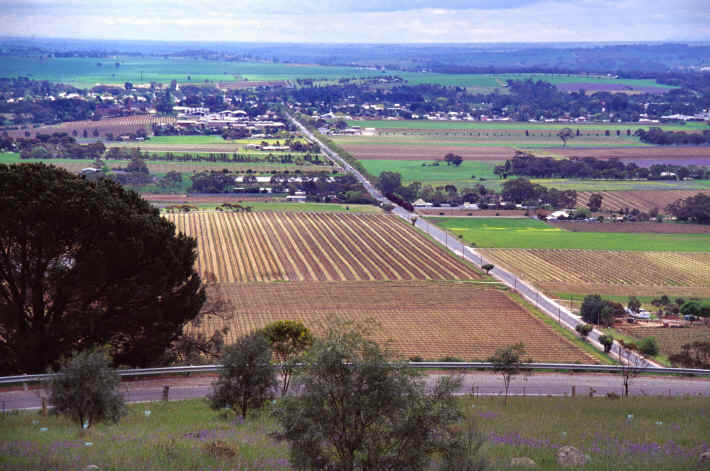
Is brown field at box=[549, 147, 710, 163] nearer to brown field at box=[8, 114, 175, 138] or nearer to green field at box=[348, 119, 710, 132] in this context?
green field at box=[348, 119, 710, 132]

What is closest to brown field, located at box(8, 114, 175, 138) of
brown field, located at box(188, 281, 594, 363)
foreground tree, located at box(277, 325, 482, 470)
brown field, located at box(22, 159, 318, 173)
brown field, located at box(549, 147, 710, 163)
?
brown field, located at box(22, 159, 318, 173)

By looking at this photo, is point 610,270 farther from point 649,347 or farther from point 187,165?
point 187,165

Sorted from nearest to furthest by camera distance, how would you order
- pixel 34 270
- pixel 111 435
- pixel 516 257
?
pixel 111 435
pixel 34 270
pixel 516 257

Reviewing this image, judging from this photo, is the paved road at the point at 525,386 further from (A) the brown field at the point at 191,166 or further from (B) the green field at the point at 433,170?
(A) the brown field at the point at 191,166

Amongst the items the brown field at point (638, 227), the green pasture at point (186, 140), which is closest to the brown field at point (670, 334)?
the brown field at point (638, 227)

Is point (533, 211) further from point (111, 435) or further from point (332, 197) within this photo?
point (111, 435)

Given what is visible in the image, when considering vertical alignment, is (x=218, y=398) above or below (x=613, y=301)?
A: above

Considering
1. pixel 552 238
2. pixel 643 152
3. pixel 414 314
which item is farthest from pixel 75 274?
pixel 643 152

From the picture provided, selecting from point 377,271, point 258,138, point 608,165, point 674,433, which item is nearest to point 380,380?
point 674,433

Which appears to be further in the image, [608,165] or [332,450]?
[608,165]
